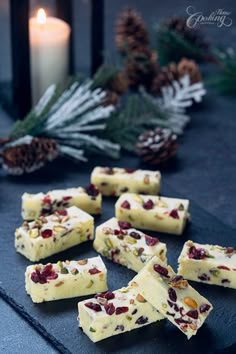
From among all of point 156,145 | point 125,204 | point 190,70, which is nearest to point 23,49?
point 156,145

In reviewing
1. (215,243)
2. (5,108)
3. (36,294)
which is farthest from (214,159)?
(36,294)

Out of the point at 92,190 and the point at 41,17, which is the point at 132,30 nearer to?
the point at 41,17

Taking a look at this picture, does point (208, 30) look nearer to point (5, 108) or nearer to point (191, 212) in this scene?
point (5, 108)

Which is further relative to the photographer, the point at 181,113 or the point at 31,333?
the point at 181,113

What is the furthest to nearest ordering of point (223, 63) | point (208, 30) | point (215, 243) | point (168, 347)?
1. point (208, 30)
2. point (223, 63)
3. point (215, 243)
4. point (168, 347)

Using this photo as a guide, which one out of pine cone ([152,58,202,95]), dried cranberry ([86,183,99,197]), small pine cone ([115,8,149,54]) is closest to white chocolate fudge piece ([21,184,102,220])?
dried cranberry ([86,183,99,197])

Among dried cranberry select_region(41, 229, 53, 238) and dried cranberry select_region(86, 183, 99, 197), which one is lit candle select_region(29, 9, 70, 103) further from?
dried cranberry select_region(41, 229, 53, 238)

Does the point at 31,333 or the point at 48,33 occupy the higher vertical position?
the point at 48,33
